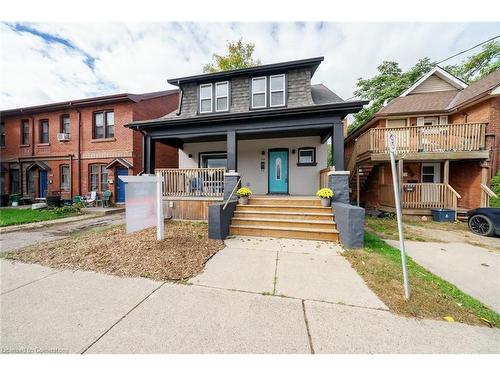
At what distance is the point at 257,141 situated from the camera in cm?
1043

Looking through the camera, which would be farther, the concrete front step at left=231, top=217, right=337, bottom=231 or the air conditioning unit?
the air conditioning unit

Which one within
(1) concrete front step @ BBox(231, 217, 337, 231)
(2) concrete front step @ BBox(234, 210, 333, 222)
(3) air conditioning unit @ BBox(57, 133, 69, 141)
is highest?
(3) air conditioning unit @ BBox(57, 133, 69, 141)

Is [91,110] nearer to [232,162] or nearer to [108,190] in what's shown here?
[108,190]

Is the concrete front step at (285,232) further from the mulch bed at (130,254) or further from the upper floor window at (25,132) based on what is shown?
the upper floor window at (25,132)

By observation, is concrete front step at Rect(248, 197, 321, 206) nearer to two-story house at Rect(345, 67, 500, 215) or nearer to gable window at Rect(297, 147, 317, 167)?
gable window at Rect(297, 147, 317, 167)

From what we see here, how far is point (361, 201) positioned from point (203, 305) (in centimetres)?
1362

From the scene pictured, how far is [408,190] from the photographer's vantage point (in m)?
9.76

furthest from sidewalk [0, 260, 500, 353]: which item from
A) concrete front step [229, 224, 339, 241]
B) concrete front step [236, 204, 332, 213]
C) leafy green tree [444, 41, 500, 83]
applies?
leafy green tree [444, 41, 500, 83]

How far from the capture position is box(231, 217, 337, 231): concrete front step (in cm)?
584

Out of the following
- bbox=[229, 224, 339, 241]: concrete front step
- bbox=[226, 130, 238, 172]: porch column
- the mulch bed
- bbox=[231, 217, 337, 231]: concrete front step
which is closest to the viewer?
the mulch bed

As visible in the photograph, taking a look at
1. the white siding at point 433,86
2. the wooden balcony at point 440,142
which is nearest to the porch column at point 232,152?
the wooden balcony at point 440,142

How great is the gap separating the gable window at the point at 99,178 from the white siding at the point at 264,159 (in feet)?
16.9

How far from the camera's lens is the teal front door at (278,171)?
10.2 m

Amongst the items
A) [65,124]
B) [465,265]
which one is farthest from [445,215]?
[65,124]
